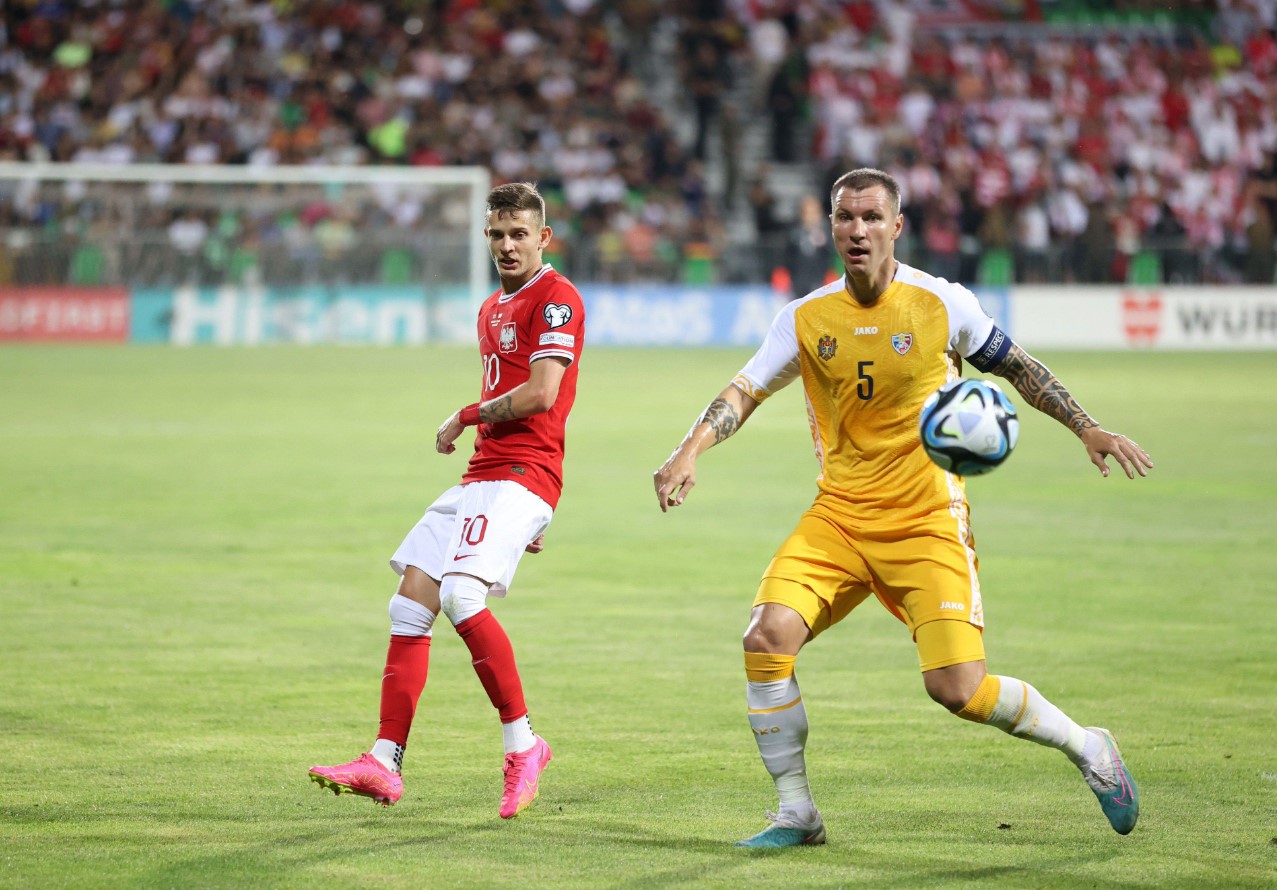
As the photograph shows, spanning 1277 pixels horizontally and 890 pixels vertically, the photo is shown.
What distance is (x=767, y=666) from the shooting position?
5.39 metres

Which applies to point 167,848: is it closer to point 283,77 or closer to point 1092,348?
point 1092,348

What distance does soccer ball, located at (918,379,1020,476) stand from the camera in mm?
5281

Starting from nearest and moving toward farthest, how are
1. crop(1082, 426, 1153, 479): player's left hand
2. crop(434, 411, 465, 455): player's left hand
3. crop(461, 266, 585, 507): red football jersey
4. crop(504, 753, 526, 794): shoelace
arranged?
crop(1082, 426, 1153, 479): player's left hand < crop(504, 753, 526, 794): shoelace < crop(461, 266, 585, 507): red football jersey < crop(434, 411, 465, 455): player's left hand

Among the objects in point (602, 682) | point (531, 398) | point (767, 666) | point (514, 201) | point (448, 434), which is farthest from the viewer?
point (602, 682)

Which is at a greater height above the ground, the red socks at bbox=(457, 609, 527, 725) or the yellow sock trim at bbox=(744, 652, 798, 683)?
the yellow sock trim at bbox=(744, 652, 798, 683)

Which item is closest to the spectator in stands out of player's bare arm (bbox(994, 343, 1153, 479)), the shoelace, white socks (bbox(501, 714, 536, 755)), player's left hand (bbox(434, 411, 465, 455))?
player's left hand (bbox(434, 411, 465, 455))

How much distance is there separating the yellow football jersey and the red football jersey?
758 millimetres

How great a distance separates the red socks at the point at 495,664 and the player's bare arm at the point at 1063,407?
1.88 m

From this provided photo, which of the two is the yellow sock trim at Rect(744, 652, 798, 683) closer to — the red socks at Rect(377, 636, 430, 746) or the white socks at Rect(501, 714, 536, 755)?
the white socks at Rect(501, 714, 536, 755)

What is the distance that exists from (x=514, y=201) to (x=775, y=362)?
1.07 meters

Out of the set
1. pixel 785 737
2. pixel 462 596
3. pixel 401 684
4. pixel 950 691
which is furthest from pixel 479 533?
pixel 950 691

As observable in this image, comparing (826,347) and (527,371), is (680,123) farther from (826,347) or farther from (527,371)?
(826,347)

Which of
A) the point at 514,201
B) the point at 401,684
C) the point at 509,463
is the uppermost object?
the point at 514,201

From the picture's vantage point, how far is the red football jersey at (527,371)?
6055 mm
